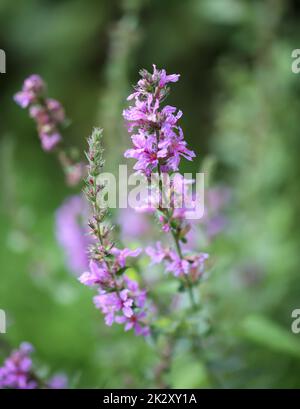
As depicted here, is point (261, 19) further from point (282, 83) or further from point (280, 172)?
point (280, 172)

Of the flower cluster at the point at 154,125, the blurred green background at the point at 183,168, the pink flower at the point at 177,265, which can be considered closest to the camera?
the flower cluster at the point at 154,125

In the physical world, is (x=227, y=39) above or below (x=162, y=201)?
above

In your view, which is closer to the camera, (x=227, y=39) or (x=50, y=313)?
(x=50, y=313)

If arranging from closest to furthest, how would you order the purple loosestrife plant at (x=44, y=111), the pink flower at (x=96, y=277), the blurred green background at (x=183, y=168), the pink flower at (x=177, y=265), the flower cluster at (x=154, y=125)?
the flower cluster at (x=154, y=125) → the pink flower at (x=96, y=277) → the pink flower at (x=177, y=265) → the purple loosestrife plant at (x=44, y=111) → the blurred green background at (x=183, y=168)

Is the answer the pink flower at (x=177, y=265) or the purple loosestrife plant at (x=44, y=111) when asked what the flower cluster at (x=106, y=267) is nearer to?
the pink flower at (x=177, y=265)

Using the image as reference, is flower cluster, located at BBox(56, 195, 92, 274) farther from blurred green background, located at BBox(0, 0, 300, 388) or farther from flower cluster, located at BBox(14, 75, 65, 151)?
flower cluster, located at BBox(14, 75, 65, 151)

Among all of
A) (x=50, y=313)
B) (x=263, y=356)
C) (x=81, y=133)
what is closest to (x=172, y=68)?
(x=81, y=133)

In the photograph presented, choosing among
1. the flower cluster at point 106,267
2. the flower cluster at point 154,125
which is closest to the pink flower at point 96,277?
the flower cluster at point 106,267

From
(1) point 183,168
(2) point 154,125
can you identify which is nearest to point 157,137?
(2) point 154,125
